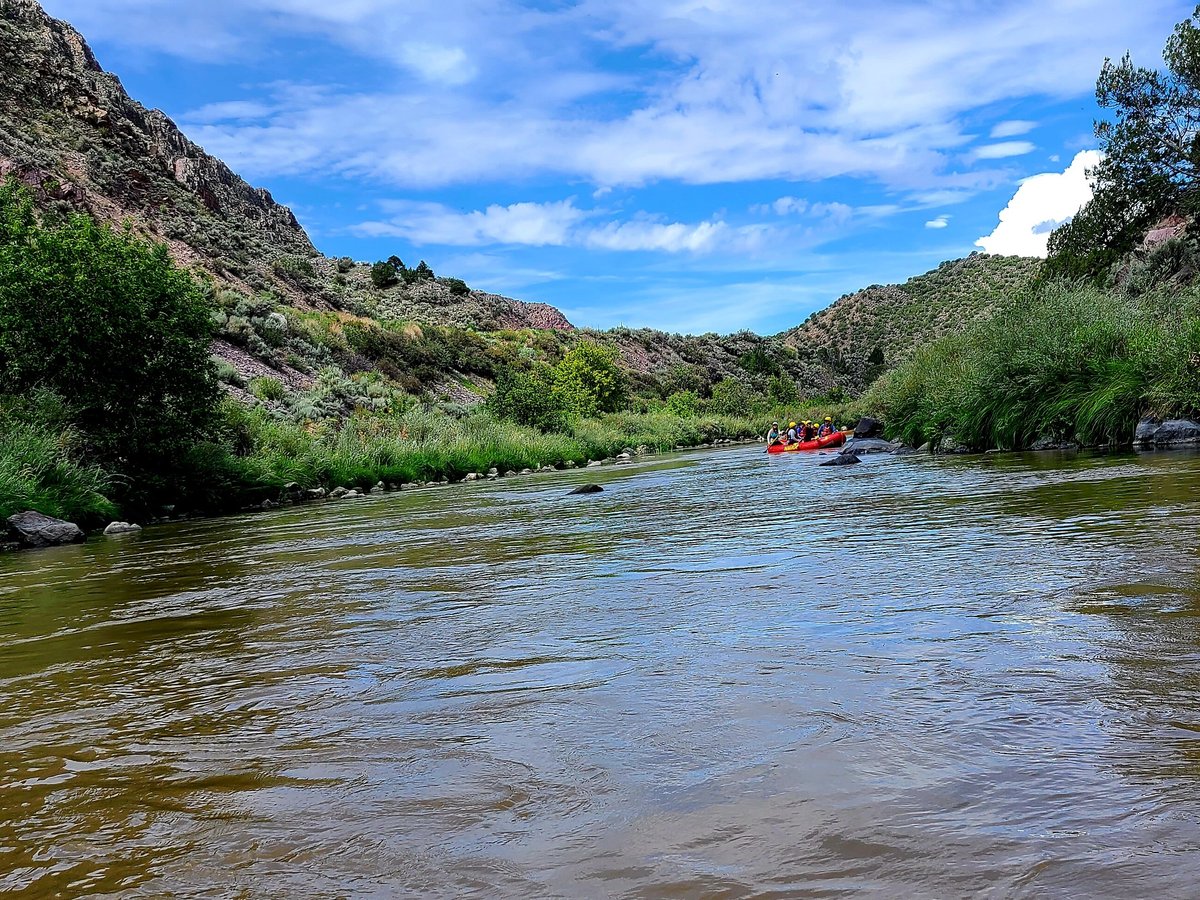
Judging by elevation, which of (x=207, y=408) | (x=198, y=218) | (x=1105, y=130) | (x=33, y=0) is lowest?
(x=207, y=408)

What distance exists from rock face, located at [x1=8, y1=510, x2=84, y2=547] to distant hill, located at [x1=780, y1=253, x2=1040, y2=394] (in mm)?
75119

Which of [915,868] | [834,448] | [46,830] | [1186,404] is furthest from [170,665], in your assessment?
[834,448]

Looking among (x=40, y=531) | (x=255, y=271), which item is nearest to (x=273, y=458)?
(x=40, y=531)

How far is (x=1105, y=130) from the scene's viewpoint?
1278 inches

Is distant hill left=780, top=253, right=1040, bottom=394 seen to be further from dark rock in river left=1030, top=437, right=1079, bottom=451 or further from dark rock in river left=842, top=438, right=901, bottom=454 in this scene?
dark rock in river left=1030, top=437, right=1079, bottom=451

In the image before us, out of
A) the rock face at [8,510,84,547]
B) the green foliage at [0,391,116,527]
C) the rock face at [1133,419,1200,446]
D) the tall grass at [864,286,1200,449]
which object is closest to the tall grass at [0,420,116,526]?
the green foliage at [0,391,116,527]

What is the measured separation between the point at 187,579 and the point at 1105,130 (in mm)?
35486

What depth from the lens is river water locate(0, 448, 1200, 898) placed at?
2037 millimetres

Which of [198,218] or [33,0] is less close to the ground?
[33,0]

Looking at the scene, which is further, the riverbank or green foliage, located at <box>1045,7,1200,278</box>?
green foliage, located at <box>1045,7,1200,278</box>

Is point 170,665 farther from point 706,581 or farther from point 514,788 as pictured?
point 706,581

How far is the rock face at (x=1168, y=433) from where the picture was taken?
14.6 metres

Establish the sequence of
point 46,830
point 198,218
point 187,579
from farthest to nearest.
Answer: point 198,218 → point 187,579 → point 46,830

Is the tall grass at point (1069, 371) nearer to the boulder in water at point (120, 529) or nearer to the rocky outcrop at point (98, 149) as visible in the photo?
the boulder in water at point (120, 529)
